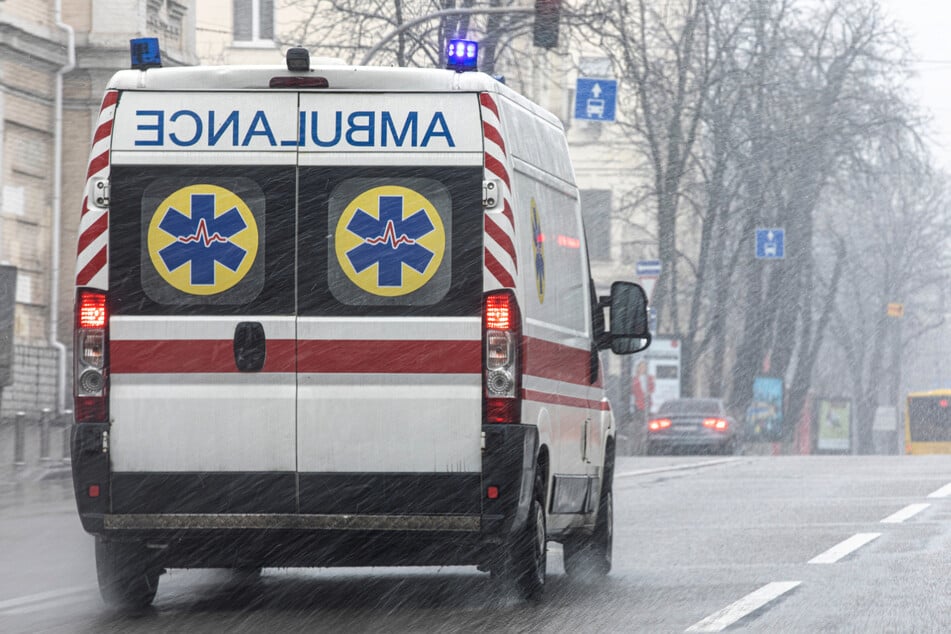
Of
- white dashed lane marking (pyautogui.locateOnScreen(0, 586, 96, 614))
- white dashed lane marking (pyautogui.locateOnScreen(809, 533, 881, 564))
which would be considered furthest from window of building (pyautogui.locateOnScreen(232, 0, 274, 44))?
white dashed lane marking (pyautogui.locateOnScreen(0, 586, 96, 614))

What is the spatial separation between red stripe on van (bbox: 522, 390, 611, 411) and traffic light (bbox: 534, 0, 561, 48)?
1213cm

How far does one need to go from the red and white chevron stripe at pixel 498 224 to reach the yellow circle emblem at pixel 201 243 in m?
1.03

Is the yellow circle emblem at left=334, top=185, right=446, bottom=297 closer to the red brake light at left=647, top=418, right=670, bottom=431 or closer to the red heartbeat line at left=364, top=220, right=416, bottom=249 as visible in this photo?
the red heartbeat line at left=364, top=220, right=416, bottom=249

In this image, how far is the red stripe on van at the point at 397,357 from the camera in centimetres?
888

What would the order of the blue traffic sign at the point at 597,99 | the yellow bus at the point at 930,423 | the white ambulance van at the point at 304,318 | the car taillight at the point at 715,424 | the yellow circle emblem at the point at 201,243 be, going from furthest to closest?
the yellow bus at the point at 930,423 < the car taillight at the point at 715,424 < the blue traffic sign at the point at 597,99 < the yellow circle emblem at the point at 201,243 < the white ambulance van at the point at 304,318

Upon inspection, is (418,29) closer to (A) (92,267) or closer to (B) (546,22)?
(B) (546,22)

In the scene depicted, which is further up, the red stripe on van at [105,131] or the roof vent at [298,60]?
the roof vent at [298,60]

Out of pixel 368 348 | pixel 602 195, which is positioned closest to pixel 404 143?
pixel 368 348

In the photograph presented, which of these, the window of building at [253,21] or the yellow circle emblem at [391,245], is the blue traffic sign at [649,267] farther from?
the yellow circle emblem at [391,245]

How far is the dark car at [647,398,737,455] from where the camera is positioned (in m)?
41.0

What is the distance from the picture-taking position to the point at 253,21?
50.7m

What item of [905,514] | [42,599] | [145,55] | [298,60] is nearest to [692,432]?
[905,514]

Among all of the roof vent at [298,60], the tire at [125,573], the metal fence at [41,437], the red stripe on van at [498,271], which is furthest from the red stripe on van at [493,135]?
the metal fence at [41,437]

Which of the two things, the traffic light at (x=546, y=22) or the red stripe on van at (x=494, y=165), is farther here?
the traffic light at (x=546, y=22)
